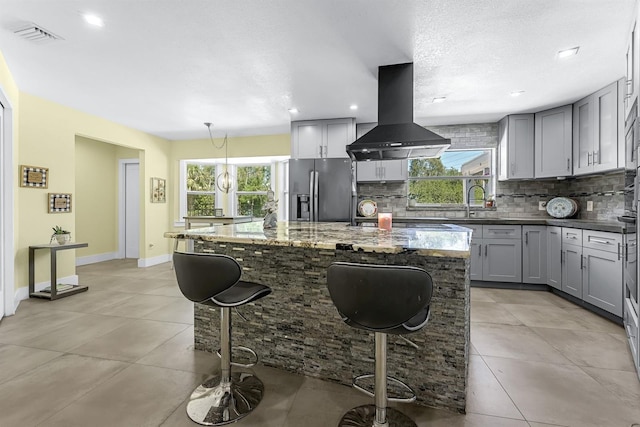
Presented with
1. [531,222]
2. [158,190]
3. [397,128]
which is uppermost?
[397,128]

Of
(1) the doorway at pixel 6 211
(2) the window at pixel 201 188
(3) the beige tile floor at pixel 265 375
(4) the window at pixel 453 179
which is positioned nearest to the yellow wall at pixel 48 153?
(1) the doorway at pixel 6 211

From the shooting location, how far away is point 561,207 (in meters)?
4.31

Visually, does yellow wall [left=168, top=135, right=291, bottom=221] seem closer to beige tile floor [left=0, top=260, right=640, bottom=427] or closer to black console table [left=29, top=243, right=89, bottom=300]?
black console table [left=29, top=243, right=89, bottom=300]

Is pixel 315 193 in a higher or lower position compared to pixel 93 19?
lower

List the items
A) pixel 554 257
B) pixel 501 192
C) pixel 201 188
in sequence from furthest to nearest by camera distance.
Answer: pixel 201 188 < pixel 501 192 < pixel 554 257

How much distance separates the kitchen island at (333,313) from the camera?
5.49ft

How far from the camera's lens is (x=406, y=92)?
2881mm

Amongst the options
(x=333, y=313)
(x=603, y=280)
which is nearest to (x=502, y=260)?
(x=603, y=280)

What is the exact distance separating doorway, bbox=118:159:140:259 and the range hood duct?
18.1ft

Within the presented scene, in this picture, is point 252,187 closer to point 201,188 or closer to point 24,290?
point 201,188

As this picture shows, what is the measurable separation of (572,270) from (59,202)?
6.55m

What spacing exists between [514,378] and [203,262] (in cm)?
213

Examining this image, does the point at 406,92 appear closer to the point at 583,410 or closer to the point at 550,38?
the point at 550,38

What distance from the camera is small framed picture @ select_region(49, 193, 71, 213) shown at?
13.0ft
